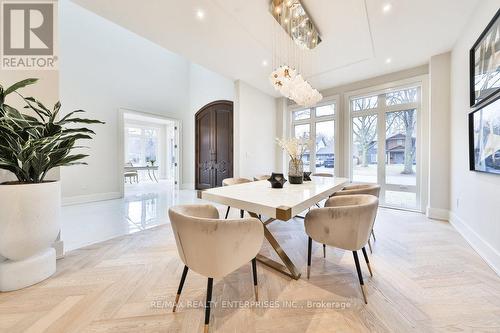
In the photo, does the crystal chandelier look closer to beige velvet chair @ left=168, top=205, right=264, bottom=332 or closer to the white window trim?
beige velvet chair @ left=168, top=205, right=264, bottom=332

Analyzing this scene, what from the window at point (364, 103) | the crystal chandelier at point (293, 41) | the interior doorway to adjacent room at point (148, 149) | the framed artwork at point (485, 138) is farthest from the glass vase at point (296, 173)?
the interior doorway to adjacent room at point (148, 149)

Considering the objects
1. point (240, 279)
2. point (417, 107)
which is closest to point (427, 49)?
point (417, 107)

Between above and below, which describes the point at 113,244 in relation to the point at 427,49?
→ below

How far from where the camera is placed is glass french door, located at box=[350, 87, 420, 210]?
3.93 m

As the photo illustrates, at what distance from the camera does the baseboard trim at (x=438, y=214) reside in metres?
3.26

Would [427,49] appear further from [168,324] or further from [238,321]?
[168,324]

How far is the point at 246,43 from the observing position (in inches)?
121

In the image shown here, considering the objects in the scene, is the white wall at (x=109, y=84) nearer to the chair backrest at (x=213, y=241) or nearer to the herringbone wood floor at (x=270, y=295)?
the herringbone wood floor at (x=270, y=295)

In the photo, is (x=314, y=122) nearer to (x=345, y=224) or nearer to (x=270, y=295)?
(x=345, y=224)

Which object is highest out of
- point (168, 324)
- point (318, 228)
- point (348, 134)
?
point (348, 134)

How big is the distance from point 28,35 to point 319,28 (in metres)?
3.40

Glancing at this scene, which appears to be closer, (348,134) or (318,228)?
(318,228)

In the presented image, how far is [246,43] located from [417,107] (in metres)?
3.53

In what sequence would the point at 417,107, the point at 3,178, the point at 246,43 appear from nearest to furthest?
the point at 3,178
the point at 246,43
the point at 417,107
